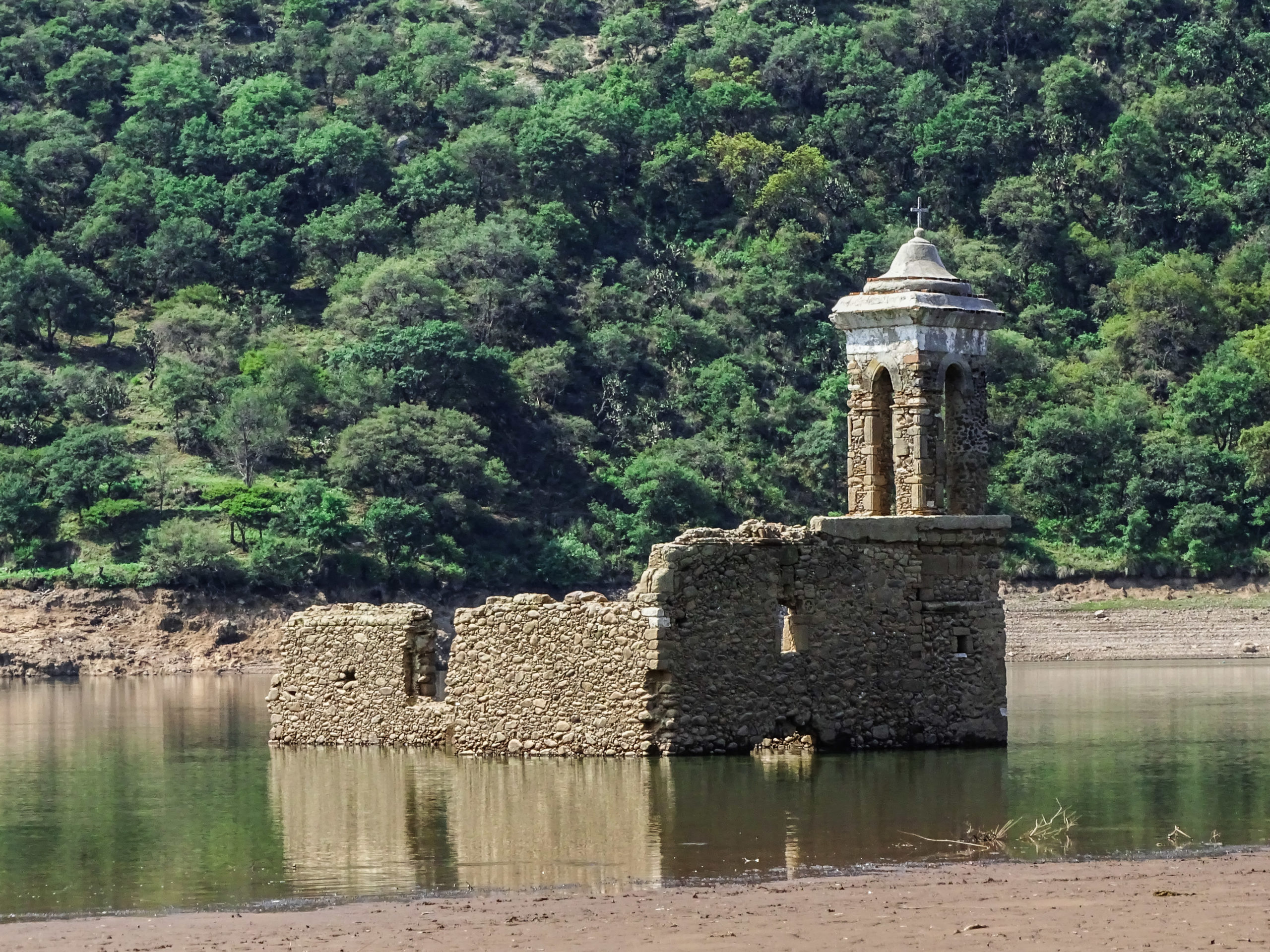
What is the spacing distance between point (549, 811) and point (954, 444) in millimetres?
7317

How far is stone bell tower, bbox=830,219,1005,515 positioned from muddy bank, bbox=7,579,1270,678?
3201 cm

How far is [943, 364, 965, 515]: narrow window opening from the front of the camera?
26.3m

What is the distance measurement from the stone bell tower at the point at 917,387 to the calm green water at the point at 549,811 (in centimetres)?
271

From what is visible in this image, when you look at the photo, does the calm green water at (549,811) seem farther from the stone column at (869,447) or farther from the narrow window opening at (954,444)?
the stone column at (869,447)

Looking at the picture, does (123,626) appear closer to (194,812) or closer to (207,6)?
(194,812)

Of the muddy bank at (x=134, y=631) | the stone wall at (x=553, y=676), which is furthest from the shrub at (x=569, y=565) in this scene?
the stone wall at (x=553, y=676)

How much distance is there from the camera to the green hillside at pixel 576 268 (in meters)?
67.3

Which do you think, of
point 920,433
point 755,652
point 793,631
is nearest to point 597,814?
point 755,652

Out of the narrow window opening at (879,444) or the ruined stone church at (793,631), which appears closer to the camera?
the ruined stone church at (793,631)

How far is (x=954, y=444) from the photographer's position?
2634 centimetres

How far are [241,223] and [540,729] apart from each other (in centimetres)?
6428

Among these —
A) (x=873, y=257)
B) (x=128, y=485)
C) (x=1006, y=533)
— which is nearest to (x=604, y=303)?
(x=873, y=257)

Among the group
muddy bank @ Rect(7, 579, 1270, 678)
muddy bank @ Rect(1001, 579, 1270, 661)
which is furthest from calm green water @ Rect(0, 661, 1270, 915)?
muddy bank @ Rect(7, 579, 1270, 678)

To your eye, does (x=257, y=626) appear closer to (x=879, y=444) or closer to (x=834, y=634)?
(x=879, y=444)
